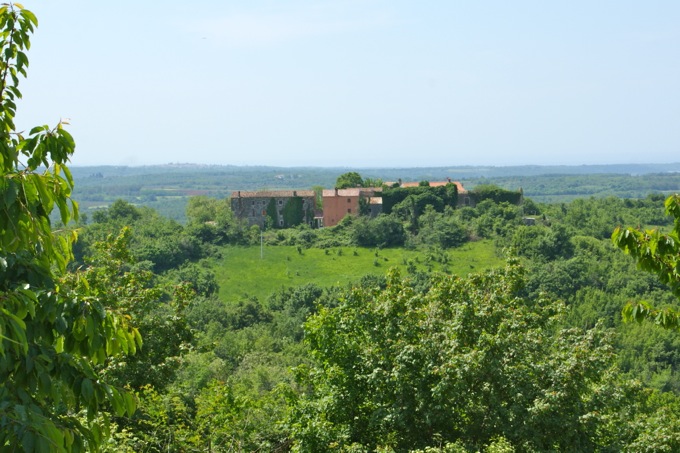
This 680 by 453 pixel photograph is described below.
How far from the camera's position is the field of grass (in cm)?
5488

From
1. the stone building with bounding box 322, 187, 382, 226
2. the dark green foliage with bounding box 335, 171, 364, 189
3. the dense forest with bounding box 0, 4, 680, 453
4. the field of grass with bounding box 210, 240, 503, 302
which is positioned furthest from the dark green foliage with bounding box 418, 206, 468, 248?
the dense forest with bounding box 0, 4, 680, 453

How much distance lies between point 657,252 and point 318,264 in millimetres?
52947

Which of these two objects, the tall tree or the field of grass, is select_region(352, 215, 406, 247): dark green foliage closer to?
the field of grass

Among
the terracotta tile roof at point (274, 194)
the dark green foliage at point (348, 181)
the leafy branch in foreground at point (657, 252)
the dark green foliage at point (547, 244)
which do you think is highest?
the leafy branch in foreground at point (657, 252)

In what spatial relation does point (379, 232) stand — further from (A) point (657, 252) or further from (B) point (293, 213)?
(A) point (657, 252)

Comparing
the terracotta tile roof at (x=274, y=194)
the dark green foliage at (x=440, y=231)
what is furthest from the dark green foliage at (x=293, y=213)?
the dark green foliage at (x=440, y=231)

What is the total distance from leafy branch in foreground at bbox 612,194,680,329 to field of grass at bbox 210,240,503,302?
46.0m

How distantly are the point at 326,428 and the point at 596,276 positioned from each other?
153 ft

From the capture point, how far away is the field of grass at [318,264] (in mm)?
54875

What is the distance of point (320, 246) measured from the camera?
62.7 meters

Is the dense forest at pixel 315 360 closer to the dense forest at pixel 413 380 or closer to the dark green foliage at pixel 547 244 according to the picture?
the dense forest at pixel 413 380

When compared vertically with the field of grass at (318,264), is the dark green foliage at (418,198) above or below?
above

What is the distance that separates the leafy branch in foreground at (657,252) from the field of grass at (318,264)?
46042mm

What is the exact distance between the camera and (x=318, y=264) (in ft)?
193
